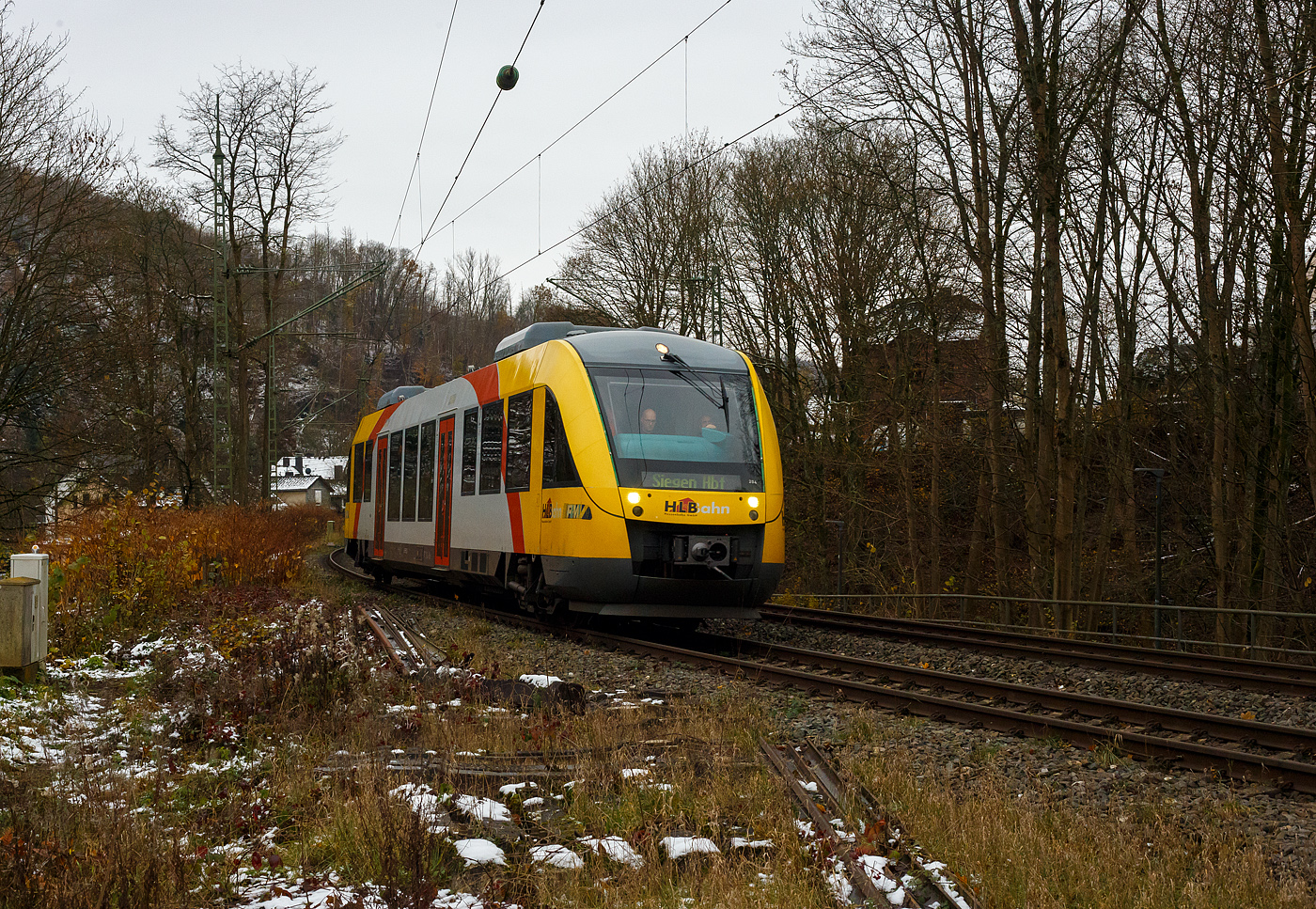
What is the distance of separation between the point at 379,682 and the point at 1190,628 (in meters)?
17.4

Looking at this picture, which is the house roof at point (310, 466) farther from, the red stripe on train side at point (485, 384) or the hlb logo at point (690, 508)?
the hlb logo at point (690, 508)

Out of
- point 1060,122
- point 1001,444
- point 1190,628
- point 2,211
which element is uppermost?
point 1060,122

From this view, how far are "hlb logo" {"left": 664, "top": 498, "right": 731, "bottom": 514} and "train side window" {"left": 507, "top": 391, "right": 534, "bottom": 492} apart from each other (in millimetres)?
1955

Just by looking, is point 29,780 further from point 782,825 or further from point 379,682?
point 782,825

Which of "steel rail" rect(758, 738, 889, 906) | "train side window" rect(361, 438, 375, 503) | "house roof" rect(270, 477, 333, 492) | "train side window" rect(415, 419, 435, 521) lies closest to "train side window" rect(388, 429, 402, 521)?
"train side window" rect(415, 419, 435, 521)

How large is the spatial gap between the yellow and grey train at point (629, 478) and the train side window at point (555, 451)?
21mm

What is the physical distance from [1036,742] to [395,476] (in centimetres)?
1373

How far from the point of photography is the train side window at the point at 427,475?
648 inches

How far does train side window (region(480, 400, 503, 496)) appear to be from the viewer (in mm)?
13436

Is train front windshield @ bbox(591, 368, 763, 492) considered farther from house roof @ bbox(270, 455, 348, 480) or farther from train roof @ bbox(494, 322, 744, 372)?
house roof @ bbox(270, 455, 348, 480)

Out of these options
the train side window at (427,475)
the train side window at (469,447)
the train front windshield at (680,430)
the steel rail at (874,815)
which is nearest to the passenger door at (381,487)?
the train side window at (427,475)

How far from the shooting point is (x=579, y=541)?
11414 millimetres

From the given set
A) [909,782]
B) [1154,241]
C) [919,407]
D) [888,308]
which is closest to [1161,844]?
[909,782]

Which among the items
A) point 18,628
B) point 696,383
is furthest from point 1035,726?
point 18,628
